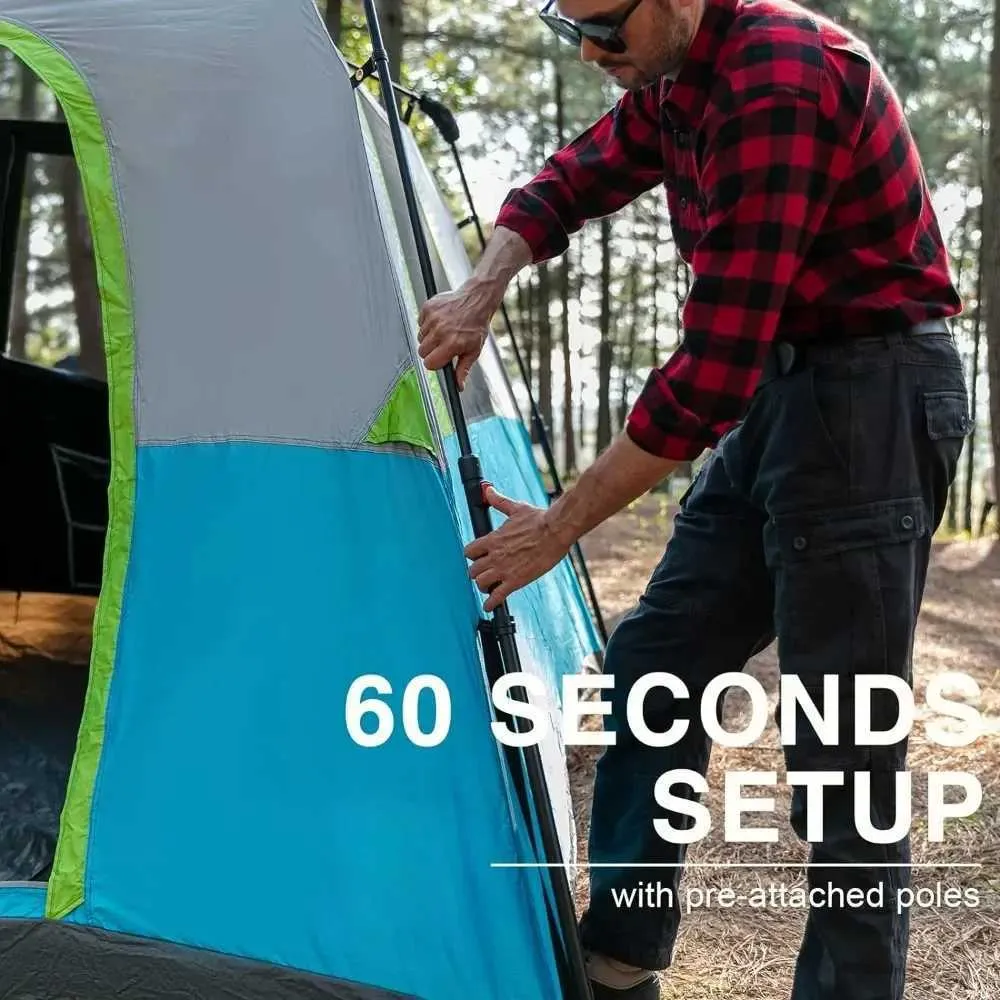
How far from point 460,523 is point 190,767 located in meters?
0.60

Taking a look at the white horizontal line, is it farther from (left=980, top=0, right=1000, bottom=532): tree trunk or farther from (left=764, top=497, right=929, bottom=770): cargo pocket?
(left=980, top=0, right=1000, bottom=532): tree trunk

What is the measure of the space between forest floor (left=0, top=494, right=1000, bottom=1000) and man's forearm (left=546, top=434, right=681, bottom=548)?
1131 millimetres

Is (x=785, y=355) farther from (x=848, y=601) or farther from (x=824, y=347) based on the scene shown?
(x=848, y=601)

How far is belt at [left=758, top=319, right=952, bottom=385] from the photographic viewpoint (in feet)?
5.06

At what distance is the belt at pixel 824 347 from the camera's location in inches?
60.7

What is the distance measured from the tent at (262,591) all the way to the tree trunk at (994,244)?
5668 mm

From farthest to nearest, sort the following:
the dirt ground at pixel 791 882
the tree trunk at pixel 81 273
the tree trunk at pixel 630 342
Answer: the tree trunk at pixel 630 342
the tree trunk at pixel 81 273
the dirt ground at pixel 791 882

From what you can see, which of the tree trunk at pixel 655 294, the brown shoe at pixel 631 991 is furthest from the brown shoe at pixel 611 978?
the tree trunk at pixel 655 294

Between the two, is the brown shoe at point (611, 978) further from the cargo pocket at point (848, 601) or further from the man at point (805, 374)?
the cargo pocket at point (848, 601)

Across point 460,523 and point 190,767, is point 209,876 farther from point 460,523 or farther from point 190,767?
point 460,523

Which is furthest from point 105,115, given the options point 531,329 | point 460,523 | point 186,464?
point 531,329

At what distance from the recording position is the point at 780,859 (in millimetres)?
2674

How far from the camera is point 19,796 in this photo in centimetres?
262

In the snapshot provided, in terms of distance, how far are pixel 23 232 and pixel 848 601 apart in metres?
12.7
